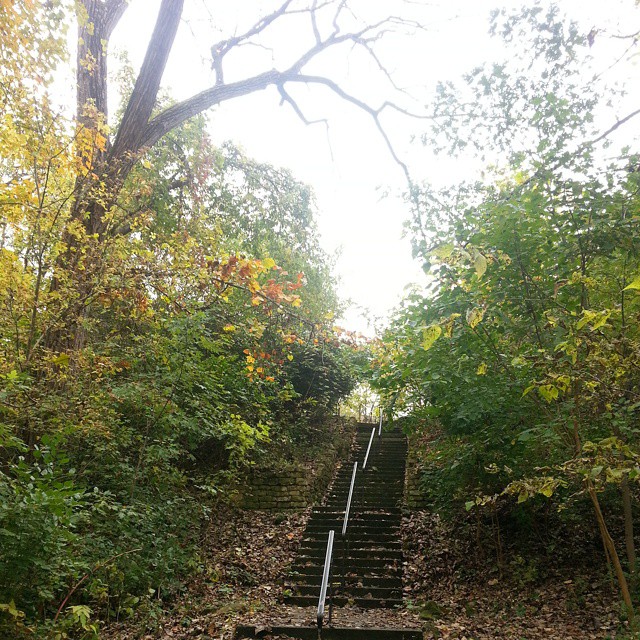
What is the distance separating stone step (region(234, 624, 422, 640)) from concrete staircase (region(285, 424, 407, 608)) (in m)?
1.14

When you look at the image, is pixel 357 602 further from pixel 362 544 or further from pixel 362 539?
pixel 362 539

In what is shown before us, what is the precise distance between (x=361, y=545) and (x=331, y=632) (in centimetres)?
284

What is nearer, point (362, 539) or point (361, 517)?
point (362, 539)

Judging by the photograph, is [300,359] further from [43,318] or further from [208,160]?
[43,318]

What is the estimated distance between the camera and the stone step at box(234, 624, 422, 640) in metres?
4.95

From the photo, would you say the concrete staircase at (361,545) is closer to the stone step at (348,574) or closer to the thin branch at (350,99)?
the stone step at (348,574)

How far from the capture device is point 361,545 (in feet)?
25.8

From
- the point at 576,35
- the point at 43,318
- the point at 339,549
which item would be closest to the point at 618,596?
the point at 339,549

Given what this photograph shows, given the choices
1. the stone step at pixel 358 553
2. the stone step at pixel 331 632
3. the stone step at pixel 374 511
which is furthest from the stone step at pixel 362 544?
the stone step at pixel 331 632

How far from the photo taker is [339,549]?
757 cm

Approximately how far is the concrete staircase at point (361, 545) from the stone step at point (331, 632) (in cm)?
114

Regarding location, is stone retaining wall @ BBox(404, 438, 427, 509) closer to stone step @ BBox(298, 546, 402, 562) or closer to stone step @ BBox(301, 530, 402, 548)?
stone step @ BBox(301, 530, 402, 548)

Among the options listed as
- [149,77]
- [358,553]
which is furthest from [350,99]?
[358,553]

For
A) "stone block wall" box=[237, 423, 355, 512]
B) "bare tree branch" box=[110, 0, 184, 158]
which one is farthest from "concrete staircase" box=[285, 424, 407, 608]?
"bare tree branch" box=[110, 0, 184, 158]
